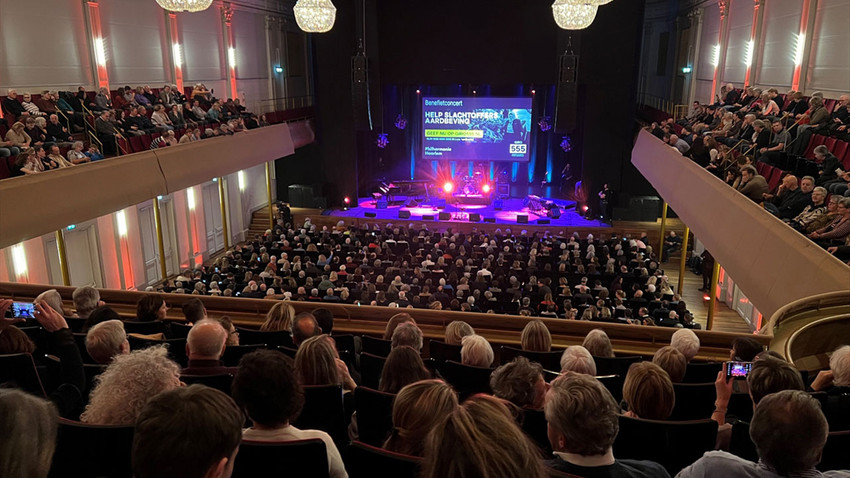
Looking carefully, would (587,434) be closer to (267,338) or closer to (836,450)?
(836,450)

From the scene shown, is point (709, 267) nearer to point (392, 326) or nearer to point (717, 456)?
point (392, 326)

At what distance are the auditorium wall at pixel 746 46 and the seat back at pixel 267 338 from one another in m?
10.9

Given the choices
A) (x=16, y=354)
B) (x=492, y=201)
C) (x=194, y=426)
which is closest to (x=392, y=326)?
(x=16, y=354)

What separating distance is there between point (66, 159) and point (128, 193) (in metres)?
1.31

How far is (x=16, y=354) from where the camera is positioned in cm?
338

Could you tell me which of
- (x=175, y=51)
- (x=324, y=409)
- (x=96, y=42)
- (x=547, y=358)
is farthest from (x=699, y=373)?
Answer: (x=175, y=51)

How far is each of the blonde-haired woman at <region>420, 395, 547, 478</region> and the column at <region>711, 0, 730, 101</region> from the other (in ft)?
61.3

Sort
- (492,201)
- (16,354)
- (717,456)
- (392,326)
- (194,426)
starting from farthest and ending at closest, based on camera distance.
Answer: (492,201), (392,326), (16,354), (717,456), (194,426)

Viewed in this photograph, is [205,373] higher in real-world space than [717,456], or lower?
lower

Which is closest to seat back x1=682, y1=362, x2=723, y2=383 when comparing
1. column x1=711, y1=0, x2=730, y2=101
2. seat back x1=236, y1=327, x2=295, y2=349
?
seat back x1=236, y1=327, x2=295, y2=349

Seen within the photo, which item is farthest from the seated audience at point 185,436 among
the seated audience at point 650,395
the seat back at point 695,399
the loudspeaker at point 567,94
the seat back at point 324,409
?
the loudspeaker at point 567,94

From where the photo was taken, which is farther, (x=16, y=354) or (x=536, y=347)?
(x=536, y=347)

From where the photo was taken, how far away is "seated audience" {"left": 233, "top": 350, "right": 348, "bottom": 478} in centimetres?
229

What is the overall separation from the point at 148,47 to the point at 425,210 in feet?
34.5
